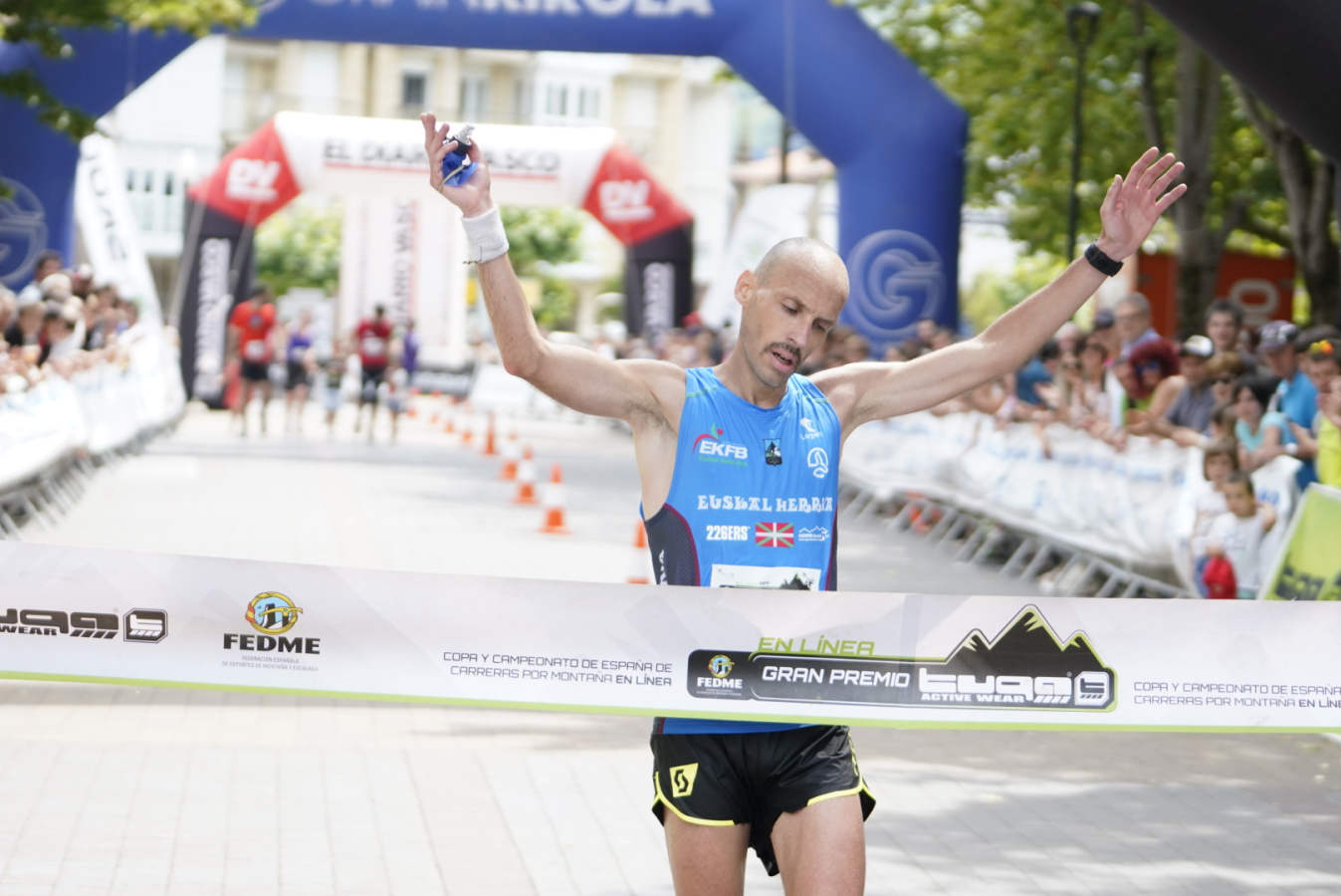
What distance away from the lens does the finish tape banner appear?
4551mm

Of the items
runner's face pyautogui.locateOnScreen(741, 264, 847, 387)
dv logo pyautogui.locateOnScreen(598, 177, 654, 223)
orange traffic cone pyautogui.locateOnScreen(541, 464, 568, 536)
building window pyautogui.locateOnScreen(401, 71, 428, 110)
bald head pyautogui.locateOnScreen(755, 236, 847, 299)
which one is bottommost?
orange traffic cone pyautogui.locateOnScreen(541, 464, 568, 536)

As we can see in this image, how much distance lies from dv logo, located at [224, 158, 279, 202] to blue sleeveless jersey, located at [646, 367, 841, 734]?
24873mm

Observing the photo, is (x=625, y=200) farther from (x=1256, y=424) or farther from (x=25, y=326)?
(x=1256, y=424)

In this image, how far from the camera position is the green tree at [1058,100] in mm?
28344

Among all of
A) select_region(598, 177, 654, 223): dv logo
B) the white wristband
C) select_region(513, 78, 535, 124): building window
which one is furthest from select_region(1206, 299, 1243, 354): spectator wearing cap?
select_region(513, 78, 535, 124): building window

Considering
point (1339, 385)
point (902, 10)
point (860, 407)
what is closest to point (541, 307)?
point (902, 10)

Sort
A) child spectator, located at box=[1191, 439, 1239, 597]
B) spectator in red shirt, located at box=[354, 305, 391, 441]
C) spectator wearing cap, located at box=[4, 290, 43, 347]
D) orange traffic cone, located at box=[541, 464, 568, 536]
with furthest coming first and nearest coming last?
spectator in red shirt, located at box=[354, 305, 391, 441] < orange traffic cone, located at box=[541, 464, 568, 536] < spectator wearing cap, located at box=[4, 290, 43, 347] < child spectator, located at box=[1191, 439, 1239, 597]

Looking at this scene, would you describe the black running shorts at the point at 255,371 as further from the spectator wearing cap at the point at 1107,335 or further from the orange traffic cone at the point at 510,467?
the spectator wearing cap at the point at 1107,335

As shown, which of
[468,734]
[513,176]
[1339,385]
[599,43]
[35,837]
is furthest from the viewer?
[513,176]

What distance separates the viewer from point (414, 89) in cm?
8175

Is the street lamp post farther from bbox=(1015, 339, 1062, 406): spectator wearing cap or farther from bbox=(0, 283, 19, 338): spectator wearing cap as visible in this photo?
bbox=(0, 283, 19, 338): spectator wearing cap

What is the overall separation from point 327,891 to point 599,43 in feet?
58.9

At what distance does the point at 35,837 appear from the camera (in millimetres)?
6453

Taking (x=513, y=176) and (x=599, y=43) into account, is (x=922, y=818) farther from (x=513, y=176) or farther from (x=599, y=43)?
(x=513, y=176)
